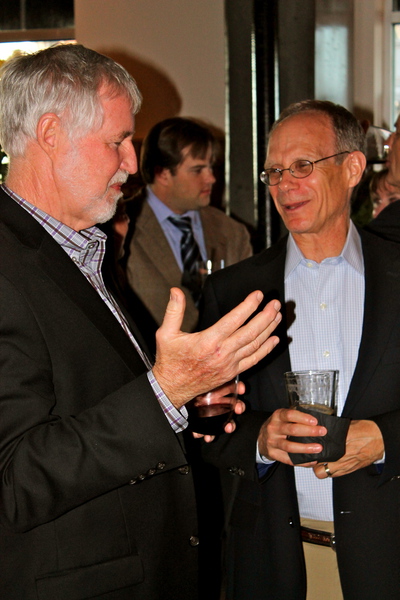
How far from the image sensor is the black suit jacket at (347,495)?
70.2 inches

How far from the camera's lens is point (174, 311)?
47.9 inches

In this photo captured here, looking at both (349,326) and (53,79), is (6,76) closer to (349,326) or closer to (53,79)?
(53,79)

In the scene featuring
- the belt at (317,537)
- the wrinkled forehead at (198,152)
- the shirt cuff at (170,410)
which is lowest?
the belt at (317,537)

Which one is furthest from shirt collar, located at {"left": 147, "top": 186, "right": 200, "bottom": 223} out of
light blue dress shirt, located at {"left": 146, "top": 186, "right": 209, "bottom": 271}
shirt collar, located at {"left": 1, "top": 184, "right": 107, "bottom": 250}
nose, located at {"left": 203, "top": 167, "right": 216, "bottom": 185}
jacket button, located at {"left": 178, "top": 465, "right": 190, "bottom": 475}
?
jacket button, located at {"left": 178, "top": 465, "right": 190, "bottom": 475}

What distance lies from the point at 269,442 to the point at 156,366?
1.74ft

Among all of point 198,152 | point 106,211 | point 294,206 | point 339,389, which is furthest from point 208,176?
point 106,211

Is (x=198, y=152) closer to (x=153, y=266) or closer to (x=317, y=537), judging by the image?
(x=153, y=266)

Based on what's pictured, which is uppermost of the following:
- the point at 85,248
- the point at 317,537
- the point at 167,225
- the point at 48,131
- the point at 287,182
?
the point at 48,131

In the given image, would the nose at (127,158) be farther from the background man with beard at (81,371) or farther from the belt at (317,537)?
the belt at (317,537)

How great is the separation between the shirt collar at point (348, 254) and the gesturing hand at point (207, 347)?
0.80 meters

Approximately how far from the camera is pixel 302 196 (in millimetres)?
2086

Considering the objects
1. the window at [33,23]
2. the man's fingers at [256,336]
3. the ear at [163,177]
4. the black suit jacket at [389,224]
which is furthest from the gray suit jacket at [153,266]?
the window at [33,23]

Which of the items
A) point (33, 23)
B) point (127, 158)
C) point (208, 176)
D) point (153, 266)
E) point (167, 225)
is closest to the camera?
point (127, 158)

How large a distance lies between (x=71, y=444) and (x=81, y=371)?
0.17 meters
